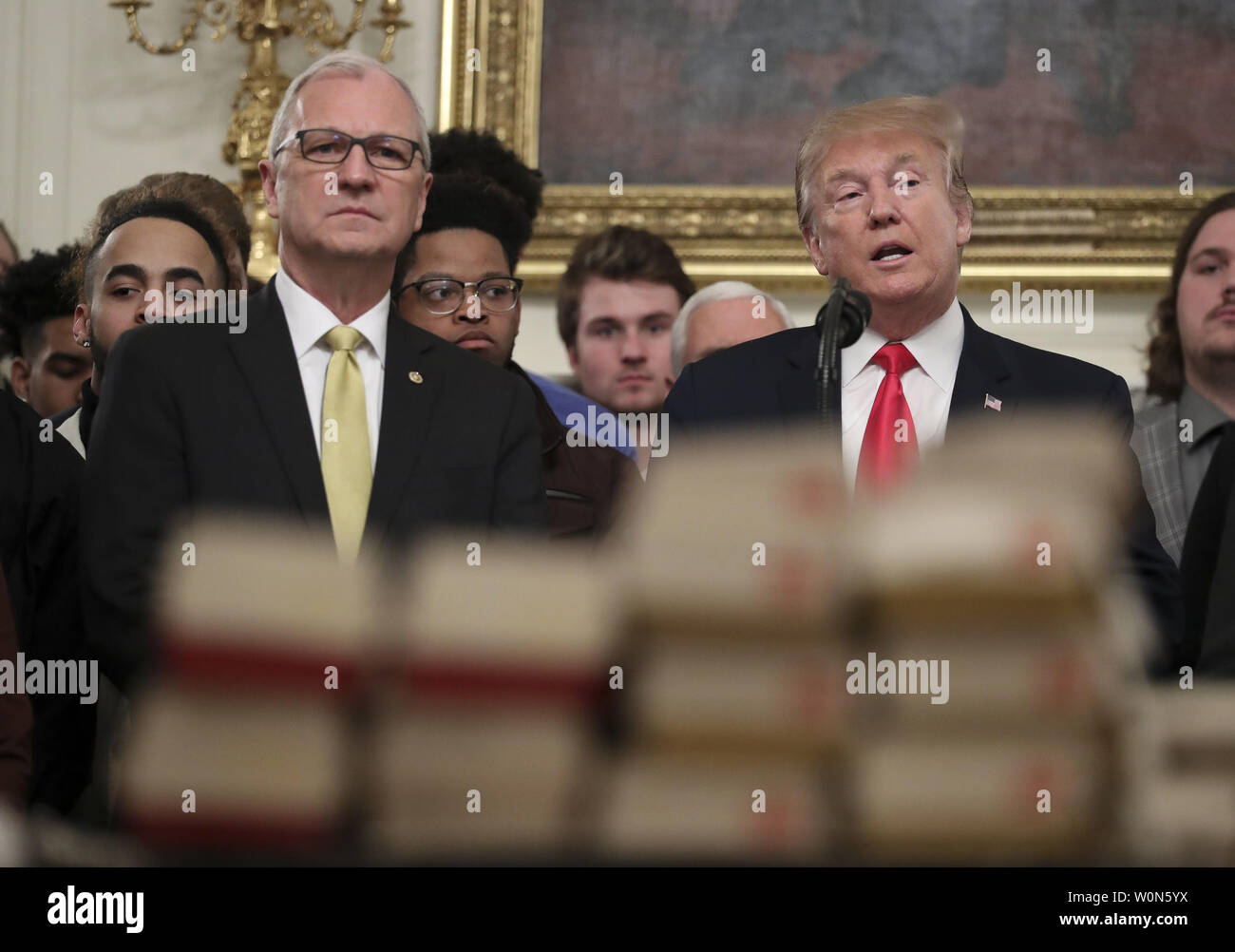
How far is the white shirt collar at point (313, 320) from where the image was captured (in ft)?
5.22

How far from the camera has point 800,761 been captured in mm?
737

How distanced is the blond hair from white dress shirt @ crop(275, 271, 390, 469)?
0.51 meters

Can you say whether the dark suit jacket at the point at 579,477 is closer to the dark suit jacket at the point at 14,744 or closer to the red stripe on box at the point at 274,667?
the dark suit jacket at the point at 14,744

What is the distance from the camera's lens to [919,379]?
146cm

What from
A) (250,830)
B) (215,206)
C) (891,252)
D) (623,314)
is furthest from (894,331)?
(623,314)

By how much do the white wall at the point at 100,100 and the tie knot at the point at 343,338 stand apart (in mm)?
2938

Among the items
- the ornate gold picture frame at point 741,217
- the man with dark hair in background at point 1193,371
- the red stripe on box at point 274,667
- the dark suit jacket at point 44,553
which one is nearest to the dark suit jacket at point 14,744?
the dark suit jacket at point 44,553

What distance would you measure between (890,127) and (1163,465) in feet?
4.63

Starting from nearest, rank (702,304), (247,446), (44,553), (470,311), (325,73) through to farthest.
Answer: (247,446) → (325,73) → (44,553) → (470,311) → (702,304)

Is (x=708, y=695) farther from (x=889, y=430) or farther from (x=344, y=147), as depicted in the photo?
(x=344, y=147)

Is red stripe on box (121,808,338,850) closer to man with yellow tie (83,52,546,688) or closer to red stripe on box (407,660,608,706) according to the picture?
red stripe on box (407,660,608,706)

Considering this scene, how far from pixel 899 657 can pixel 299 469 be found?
0.71 m

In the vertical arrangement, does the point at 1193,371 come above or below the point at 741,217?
below
